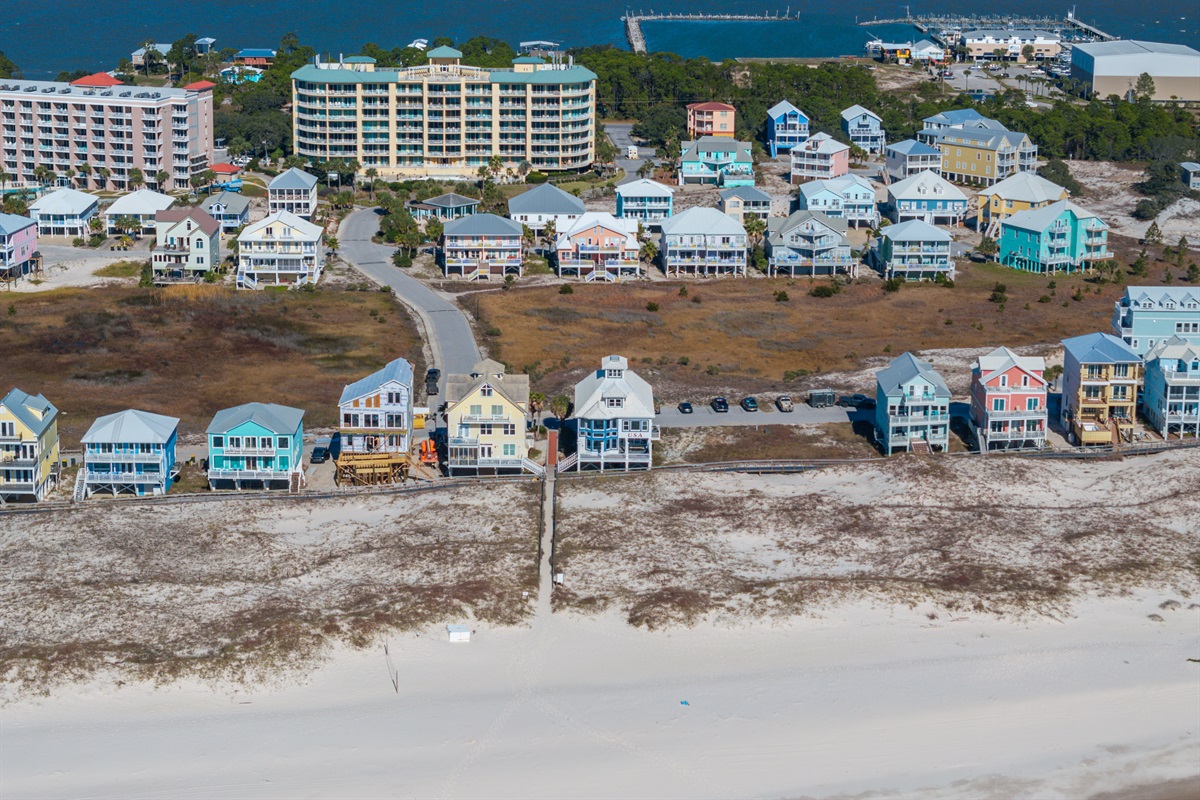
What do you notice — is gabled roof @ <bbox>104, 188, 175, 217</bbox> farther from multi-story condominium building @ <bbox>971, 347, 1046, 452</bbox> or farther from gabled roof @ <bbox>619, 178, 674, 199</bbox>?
multi-story condominium building @ <bbox>971, 347, 1046, 452</bbox>

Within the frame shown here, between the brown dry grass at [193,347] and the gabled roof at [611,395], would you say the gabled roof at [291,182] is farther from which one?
the gabled roof at [611,395]

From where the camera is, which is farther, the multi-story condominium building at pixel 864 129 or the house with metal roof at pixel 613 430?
the multi-story condominium building at pixel 864 129

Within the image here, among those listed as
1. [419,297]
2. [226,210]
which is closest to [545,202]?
[419,297]

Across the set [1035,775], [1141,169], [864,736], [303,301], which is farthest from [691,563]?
[1141,169]

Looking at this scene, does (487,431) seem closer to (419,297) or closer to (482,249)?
(419,297)

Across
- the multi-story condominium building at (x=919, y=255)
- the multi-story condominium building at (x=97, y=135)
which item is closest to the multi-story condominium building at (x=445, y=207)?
the multi-story condominium building at (x=97, y=135)

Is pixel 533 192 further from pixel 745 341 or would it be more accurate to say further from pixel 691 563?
pixel 691 563
